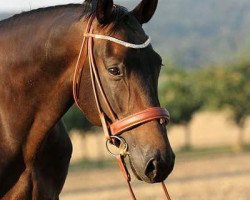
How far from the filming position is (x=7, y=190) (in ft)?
17.9

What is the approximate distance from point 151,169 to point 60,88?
1.05 meters

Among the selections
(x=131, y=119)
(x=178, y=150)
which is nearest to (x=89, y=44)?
(x=131, y=119)

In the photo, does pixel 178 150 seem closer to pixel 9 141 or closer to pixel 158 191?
Result: pixel 158 191

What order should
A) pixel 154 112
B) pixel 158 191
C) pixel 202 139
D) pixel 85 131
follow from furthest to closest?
pixel 202 139 → pixel 85 131 → pixel 158 191 → pixel 154 112

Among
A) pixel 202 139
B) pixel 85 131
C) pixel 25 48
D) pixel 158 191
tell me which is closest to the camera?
pixel 25 48

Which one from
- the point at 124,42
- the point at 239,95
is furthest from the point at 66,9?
the point at 239,95

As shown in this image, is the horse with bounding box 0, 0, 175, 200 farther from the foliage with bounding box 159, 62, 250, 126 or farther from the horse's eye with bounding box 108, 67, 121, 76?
the foliage with bounding box 159, 62, 250, 126

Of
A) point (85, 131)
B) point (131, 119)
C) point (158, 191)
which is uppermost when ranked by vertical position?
point (131, 119)

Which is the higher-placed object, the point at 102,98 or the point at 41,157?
the point at 102,98

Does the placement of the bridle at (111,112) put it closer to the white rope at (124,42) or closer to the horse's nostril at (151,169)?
the white rope at (124,42)

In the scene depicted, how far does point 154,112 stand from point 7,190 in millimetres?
1438

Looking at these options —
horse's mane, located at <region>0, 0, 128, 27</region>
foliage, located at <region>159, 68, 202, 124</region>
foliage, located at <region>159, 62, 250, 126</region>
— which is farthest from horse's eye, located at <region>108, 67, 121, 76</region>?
foliage, located at <region>159, 68, 202, 124</region>

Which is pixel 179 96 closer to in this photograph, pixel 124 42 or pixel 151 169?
pixel 124 42

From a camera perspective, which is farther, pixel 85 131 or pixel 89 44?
pixel 85 131
